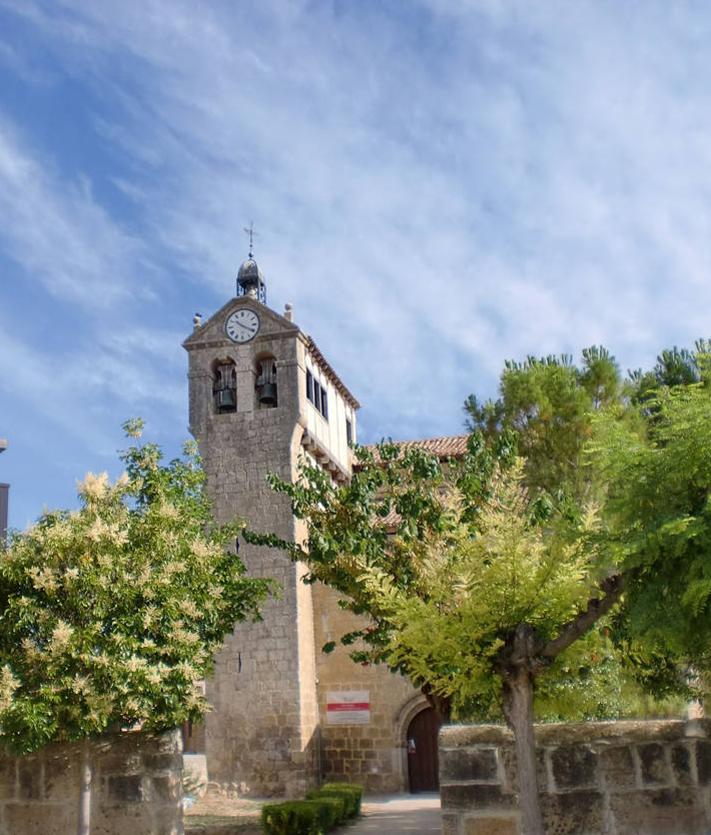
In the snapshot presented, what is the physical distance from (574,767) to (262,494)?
1797cm

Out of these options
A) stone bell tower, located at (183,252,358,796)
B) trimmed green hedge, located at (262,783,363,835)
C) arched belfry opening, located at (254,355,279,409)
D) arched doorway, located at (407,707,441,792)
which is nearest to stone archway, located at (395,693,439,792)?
arched doorway, located at (407,707,441,792)

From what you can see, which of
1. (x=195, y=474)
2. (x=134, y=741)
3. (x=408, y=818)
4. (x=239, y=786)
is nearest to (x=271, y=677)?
(x=239, y=786)

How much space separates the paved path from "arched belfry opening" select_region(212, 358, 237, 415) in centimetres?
1074

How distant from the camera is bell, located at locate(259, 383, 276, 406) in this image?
82.8 feet

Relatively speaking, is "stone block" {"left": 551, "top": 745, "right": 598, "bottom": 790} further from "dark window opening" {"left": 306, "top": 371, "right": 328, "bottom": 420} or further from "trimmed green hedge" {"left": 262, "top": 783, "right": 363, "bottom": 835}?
"dark window opening" {"left": 306, "top": 371, "right": 328, "bottom": 420}

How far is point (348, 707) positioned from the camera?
24172mm

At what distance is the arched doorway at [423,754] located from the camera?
928 inches

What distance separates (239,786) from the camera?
22.7m

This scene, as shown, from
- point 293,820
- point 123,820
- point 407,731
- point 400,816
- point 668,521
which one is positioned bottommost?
point 400,816

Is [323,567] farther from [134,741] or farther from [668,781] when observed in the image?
[668,781]

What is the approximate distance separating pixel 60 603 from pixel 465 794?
480 cm

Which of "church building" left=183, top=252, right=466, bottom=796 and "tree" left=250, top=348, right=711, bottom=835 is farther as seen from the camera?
"church building" left=183, top=252, right=466, bottom=796

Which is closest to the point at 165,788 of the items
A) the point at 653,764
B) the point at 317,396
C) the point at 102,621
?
the point at 102,621

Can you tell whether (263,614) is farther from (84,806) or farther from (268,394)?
(84,806)
